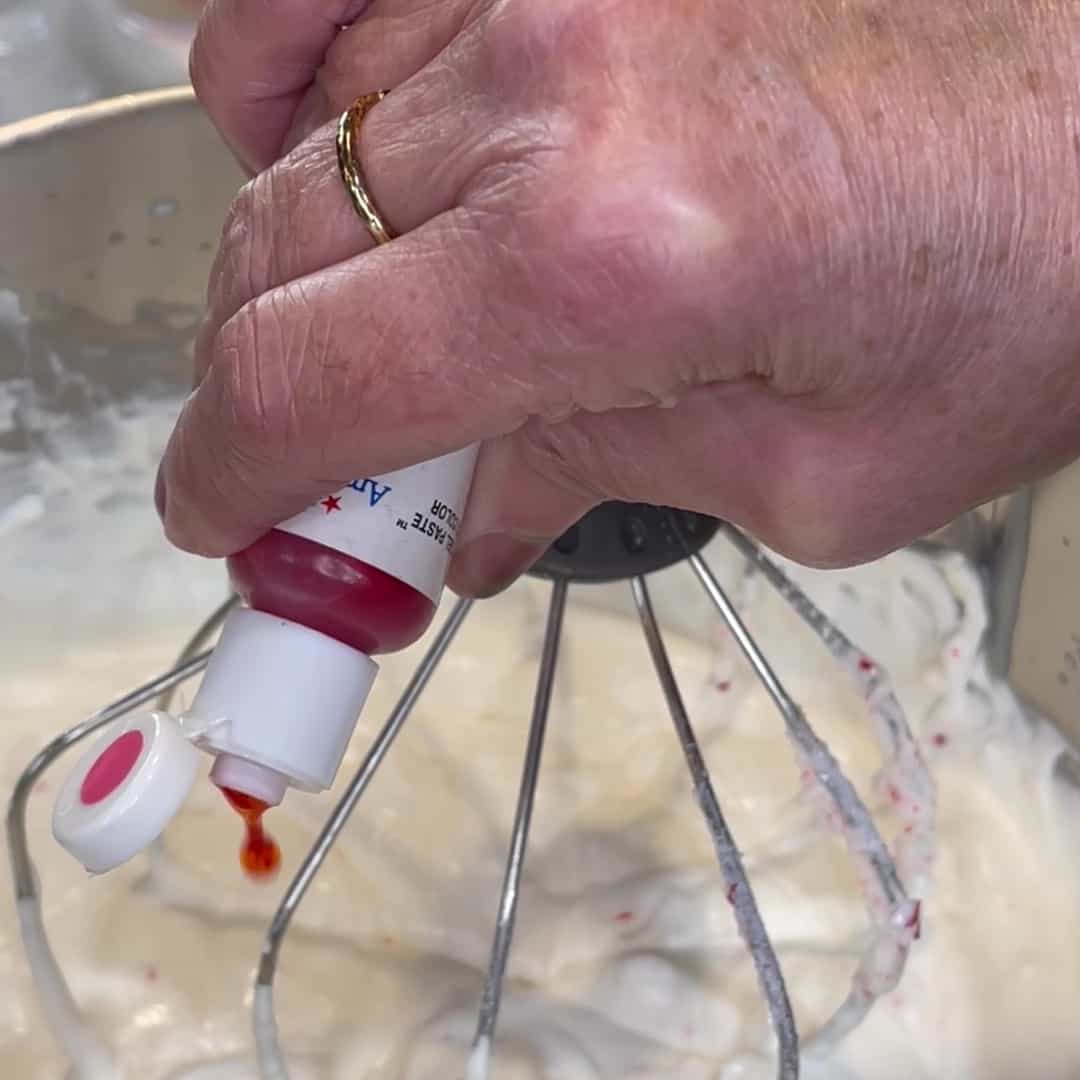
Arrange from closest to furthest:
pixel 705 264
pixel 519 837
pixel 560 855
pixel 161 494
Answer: pixel 705 264
pixel 161 494
pixel 519 837
pixel 560 855

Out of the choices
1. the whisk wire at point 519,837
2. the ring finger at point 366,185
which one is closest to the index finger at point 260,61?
the ring finger at point 366,185

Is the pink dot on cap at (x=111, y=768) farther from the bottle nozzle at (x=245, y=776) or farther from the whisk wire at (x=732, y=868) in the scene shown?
the whisk wire at (x=732, y=868)

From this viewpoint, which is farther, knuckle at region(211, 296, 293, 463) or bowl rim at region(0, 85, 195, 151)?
bowl rim at region(0, 85, 195, 151)

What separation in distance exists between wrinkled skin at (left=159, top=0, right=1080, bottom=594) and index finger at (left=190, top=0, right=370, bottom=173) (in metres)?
0.06

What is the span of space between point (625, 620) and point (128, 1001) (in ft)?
0.94

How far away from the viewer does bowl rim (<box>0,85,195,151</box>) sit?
1.67 feet

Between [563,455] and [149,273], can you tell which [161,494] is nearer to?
[563,455]

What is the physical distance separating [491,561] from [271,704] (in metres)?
0.09

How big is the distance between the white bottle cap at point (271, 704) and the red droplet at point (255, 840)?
0.04 ft

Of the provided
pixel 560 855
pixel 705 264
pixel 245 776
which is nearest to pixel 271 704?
pixel 245 776

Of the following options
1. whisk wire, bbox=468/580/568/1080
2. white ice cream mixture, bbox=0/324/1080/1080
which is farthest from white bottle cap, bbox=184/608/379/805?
white ice cream mixture, bbox=0/324/1080/1080

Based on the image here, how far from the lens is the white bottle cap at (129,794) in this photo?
0.97 ft

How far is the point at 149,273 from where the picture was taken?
58 centimetres

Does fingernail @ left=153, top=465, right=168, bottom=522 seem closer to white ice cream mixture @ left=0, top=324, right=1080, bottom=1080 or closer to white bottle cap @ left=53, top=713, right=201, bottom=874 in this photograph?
white bottle cap @ left=53, top=713, right=201, bottom=874
